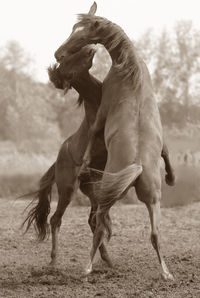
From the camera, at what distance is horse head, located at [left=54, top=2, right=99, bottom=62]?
6.42 m

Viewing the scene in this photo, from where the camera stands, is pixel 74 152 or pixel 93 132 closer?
pixel 93 132

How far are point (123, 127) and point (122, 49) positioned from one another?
0.80m

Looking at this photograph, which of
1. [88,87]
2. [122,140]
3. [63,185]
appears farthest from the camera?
[63,185]

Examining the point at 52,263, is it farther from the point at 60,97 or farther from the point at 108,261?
the point at 60,97

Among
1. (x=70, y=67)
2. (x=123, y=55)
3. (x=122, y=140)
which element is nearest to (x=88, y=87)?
(x=70, y=67)

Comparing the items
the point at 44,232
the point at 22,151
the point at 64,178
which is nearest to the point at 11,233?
the point at 44,232

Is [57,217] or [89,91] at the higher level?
[89,91]

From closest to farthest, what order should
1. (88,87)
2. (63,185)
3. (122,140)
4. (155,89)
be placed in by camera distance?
(122,140) < (88,87) < (63,185) < (155,89)

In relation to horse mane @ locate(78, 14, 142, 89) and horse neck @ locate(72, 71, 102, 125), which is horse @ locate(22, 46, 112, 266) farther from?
horse mane @ locate(78, 14, 142, 89)

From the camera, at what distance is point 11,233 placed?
1029 cm

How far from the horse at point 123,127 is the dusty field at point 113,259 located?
31cm

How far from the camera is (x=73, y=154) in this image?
7.36 m

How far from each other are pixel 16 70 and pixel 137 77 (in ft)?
63.3

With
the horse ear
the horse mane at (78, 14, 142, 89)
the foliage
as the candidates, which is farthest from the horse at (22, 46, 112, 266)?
the foliage
